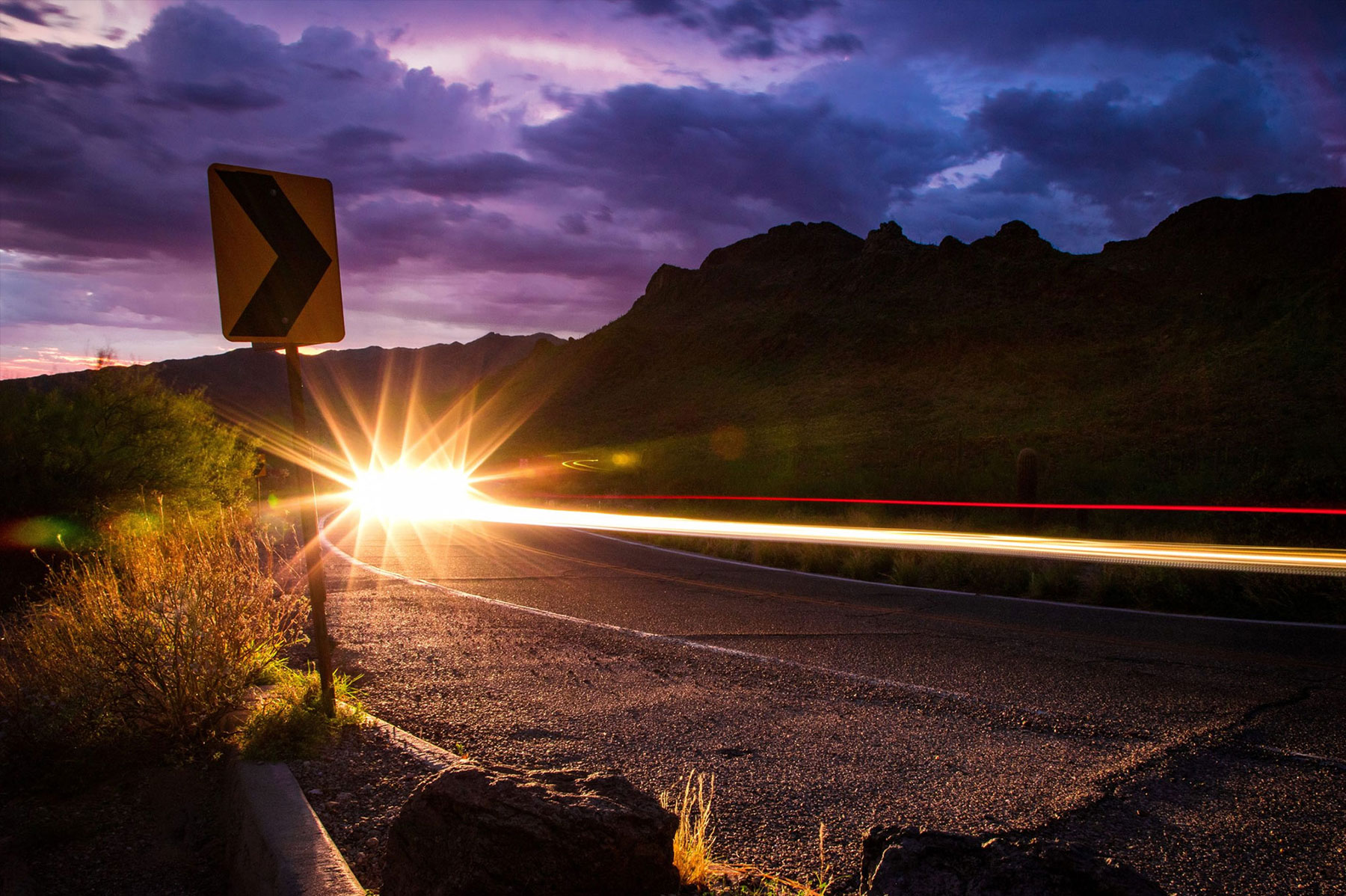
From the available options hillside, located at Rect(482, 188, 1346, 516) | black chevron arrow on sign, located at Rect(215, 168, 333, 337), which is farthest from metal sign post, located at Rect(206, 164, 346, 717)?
hillside, located at Rect(482, 188, 1346, 516)

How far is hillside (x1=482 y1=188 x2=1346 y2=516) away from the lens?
27984 millimetres

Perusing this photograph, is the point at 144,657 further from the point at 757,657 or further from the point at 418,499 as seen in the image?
the point at 418,499

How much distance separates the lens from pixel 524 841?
2.49 m

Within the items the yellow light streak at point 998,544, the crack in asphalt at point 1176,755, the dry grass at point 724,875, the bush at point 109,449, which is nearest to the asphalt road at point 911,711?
the crack in asphalt at point 1176,755

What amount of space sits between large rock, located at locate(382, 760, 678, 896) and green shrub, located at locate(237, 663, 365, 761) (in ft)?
5.67

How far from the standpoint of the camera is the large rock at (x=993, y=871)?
201 cm

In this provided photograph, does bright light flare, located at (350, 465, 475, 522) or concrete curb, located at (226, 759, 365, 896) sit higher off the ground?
concrete curb, located at (226, 759, 365, 896)

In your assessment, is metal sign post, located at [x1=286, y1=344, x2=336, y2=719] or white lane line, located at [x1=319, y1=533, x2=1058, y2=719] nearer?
metal sign post, located at [x1=286, y1=344, x2=336, y2=719]

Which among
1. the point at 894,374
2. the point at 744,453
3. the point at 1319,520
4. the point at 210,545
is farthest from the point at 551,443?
the point at 210,545

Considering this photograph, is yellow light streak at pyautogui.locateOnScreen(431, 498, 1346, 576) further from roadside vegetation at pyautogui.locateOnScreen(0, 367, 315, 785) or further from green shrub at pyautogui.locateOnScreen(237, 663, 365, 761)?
roadside vegetation at pyautogui.locateOnScreen(0, 367, 315, 785)

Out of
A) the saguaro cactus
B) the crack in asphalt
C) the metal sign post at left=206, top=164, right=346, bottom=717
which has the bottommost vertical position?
the crack in asphalt

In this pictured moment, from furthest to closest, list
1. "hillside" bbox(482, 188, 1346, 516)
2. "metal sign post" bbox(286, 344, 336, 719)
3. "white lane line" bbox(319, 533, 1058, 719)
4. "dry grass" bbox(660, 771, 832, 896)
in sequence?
1. "hillside" bbox(482, 188, 1346, 516)
2. "white lane line" bbox(319, 533, 1058, 719)
3. "metal sign post" bbox(286, 344, 336, 719)
4. "dry grass" bbox(660, 771, 832, 896)

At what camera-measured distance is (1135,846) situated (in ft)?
11.1

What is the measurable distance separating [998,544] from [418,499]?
25623 mm
